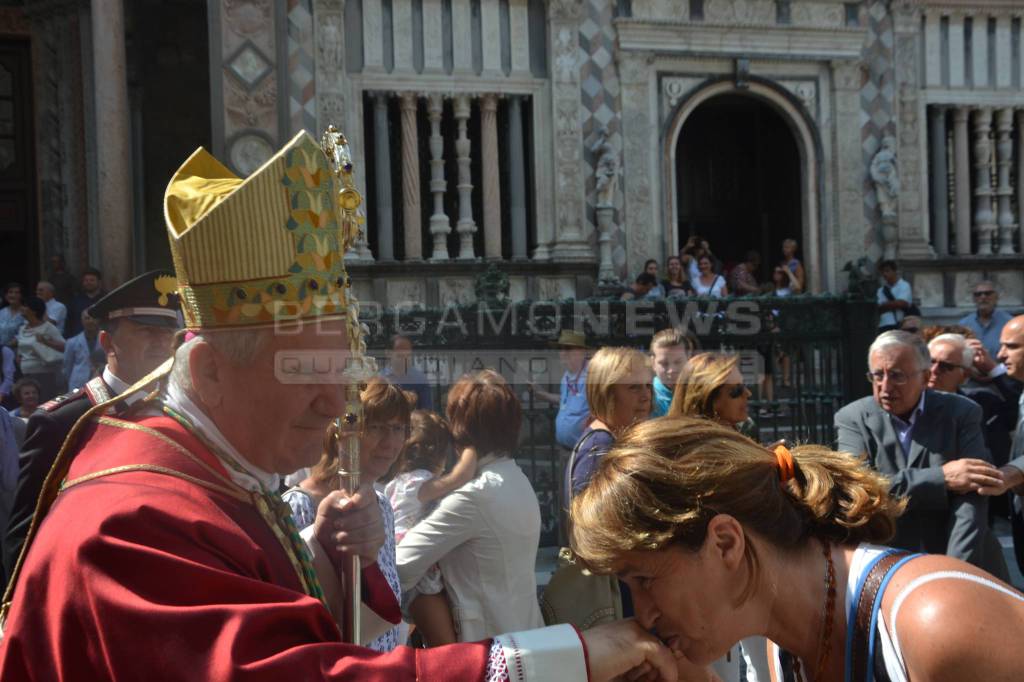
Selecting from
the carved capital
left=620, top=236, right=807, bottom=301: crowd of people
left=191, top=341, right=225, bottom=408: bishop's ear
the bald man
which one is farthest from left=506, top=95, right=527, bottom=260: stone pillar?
left=191, top=341, right=225, bottom=408: bishop's ear

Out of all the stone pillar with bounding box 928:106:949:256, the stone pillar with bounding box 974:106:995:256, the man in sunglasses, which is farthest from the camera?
the stone pillar with bounding box 974:106:995:256

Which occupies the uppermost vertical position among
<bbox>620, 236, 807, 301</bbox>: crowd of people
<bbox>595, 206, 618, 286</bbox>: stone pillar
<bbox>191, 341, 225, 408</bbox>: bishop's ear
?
<bbox>595, 206, 618, 286</bbox>: stone pillar

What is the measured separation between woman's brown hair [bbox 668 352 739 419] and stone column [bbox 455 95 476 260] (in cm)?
1096

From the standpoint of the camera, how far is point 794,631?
2.17 metres

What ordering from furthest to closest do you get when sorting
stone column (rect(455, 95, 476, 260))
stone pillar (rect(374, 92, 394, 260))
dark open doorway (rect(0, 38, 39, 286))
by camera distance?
1. dark open doorway (rect(0, 38, 39, 286))
2. stone column (rect(455, 95, 476, 260))
3. stone pillar (rect(374, 92, 394, 260))

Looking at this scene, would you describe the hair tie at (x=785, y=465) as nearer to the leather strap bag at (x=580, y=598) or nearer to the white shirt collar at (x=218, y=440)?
the white shirt collar at (x=218, y=440)

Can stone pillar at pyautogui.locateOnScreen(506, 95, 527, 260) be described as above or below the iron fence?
above

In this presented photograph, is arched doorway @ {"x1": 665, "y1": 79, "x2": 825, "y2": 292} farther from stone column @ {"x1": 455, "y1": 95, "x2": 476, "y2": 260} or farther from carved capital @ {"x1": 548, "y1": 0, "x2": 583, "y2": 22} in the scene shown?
stone column @ {"x1": 455, "y1": 95, "x2": 476, "y2": 260}

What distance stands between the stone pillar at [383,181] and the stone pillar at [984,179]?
9.56 meters

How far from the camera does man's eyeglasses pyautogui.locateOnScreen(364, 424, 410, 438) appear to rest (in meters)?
3.90

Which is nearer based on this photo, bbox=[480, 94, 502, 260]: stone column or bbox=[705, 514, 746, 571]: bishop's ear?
bbox=[705, 514, 746, 571]: bishop's ear

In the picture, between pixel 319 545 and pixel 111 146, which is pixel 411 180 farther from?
pixel 319 545

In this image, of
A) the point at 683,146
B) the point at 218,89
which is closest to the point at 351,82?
the point at 218,89

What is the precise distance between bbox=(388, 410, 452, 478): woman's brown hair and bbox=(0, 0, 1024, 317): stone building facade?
9415 mm
